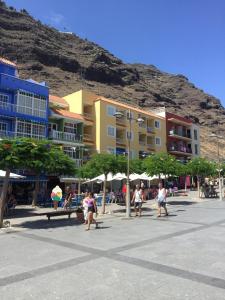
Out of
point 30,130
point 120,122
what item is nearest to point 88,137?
point 120,122

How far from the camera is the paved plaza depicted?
671cm

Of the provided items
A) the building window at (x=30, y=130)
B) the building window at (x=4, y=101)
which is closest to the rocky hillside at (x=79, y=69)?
the building window at (x=30, y=130)

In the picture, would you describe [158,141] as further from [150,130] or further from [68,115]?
[68,115]

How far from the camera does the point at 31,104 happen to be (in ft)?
116

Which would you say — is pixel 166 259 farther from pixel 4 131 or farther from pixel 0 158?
pixel 4 131

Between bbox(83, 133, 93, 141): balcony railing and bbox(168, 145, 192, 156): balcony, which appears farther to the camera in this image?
bbox(168, 145, 192, 156): balcony

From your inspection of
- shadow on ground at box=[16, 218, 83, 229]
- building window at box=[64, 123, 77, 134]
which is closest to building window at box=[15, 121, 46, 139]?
building window at box=[64, 123, 77, 134]

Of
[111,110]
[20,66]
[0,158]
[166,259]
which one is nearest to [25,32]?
[20,66]

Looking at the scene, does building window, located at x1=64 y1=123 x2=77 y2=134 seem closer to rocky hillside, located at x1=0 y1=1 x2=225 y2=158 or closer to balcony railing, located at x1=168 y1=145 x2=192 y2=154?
balcony railing, located at x1=168 y1=145 x2=192 y2=154

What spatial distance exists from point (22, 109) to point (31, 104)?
1263 mm

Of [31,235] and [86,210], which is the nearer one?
[31,235]

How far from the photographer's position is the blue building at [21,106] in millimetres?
33344

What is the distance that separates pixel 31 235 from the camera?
13969 mm

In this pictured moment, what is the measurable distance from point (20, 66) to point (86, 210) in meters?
90.5
